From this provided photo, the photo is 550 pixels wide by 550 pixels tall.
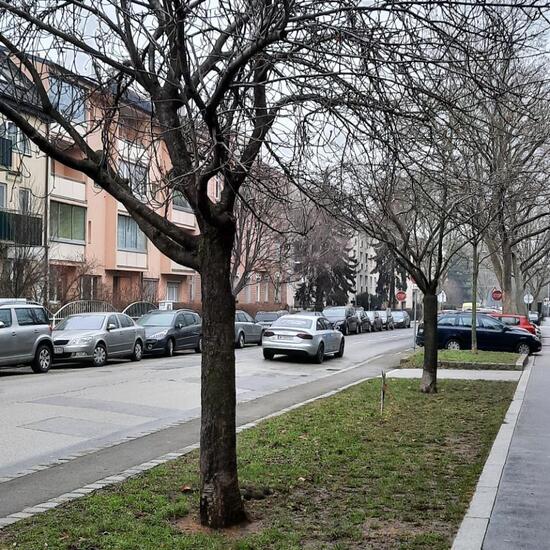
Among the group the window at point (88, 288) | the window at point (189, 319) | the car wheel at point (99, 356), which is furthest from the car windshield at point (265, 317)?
the car wheel at point (99, 356)

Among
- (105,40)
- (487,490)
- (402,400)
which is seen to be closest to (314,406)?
(402,400)

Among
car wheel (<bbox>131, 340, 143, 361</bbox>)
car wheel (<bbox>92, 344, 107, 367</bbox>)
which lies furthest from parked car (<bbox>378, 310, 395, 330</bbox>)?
car wheel (<bbox>92, 344, 107, 367</bbox>)

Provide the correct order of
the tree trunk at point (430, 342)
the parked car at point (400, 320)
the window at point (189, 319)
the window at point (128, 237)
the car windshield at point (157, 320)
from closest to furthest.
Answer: the tree trunk at point (430, 342), the car windshield at point (157, 320), the window at point (189, 319), the window at point (128, 237), the parked car at point (400, 320)

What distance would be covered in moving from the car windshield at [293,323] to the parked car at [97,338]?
4.38 meters

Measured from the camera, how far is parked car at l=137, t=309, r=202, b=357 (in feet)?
86.0

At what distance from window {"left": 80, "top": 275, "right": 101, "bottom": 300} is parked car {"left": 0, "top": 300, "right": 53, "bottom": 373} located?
12625 mm

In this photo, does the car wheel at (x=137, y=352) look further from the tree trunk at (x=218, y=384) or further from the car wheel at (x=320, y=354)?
the tree trunk at (x=218, y=384)

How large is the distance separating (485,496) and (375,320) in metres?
48.5

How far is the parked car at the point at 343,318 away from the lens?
145 feet

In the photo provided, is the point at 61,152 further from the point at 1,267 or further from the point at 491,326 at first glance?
the point at 491,326

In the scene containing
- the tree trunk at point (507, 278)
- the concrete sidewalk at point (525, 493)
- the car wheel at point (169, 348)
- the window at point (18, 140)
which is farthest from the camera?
the tree trunk at point (507, 278)

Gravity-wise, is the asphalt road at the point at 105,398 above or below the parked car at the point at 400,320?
below

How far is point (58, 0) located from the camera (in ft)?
24.2

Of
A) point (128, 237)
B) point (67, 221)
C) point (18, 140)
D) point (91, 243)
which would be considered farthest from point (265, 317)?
point (18, 140)
